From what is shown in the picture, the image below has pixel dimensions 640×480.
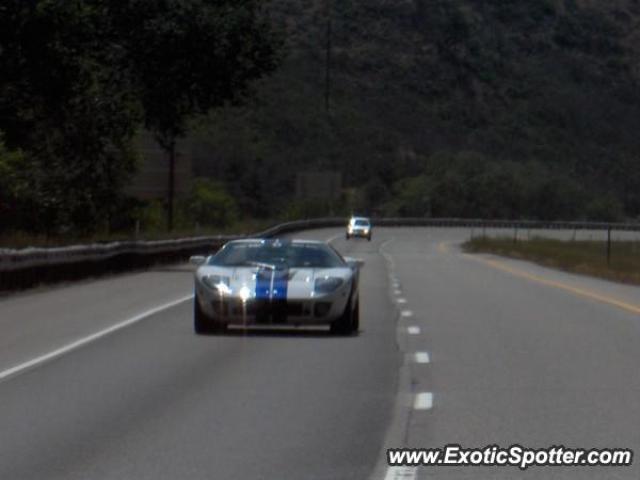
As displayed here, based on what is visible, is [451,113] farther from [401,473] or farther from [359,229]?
[401,473]

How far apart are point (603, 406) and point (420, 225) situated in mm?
115652

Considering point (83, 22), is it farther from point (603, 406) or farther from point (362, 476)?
point (362, 476)

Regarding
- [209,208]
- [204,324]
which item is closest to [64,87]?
[204,324]

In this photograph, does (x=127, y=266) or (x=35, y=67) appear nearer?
(x=35, y=67)

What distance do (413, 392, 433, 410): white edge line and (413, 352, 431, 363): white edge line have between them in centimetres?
309

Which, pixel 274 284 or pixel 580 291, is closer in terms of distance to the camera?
pixel 274 284

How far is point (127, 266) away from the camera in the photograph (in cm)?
4294

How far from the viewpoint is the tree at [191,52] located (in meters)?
41.9

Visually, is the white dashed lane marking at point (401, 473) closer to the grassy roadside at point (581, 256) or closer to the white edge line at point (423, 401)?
the white edge line at point (423, 401)

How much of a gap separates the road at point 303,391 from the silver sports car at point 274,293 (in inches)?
12.4

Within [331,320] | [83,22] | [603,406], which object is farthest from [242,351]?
[83,22]

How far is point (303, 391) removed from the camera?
15234 mm

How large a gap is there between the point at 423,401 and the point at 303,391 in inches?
53.8

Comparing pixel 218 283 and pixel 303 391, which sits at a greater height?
pixel 218 283
